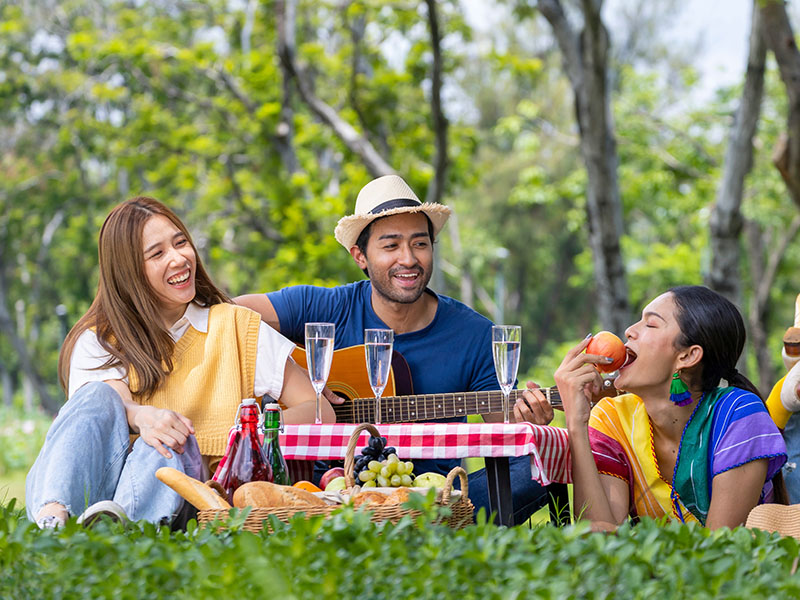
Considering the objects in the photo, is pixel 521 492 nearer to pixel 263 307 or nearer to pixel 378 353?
pixel 378 353

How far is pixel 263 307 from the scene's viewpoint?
5.05m

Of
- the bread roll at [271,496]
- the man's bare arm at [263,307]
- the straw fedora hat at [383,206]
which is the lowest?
the bread roll at [271,496]

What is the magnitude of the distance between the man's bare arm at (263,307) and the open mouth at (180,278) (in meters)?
0.98

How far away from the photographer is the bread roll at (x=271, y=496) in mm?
2773

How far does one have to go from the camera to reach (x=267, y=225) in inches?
768

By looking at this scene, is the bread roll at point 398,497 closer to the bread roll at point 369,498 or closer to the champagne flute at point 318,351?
the bread roll at point 369,498

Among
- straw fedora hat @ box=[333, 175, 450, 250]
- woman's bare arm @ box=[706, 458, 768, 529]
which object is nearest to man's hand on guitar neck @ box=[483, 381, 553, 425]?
woman's bare arm @ box=[706, 458, 768, 529]

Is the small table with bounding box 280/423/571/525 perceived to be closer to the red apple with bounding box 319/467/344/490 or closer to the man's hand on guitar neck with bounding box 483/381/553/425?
the red apple with bounding box 319/467/344/490

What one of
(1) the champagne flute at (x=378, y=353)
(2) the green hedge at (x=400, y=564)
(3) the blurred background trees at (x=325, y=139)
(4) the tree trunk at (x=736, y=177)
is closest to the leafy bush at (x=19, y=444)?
(3) the blurred background trees at (x=325, y=139)

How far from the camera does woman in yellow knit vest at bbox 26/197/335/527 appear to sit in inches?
137

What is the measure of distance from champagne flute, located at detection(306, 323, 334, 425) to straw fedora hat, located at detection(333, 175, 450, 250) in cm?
113

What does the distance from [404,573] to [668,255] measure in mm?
25237

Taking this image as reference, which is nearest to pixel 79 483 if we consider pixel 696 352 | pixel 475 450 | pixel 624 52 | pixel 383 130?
pixel 475 450

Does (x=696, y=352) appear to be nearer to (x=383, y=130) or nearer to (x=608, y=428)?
(x=608, y=428)
